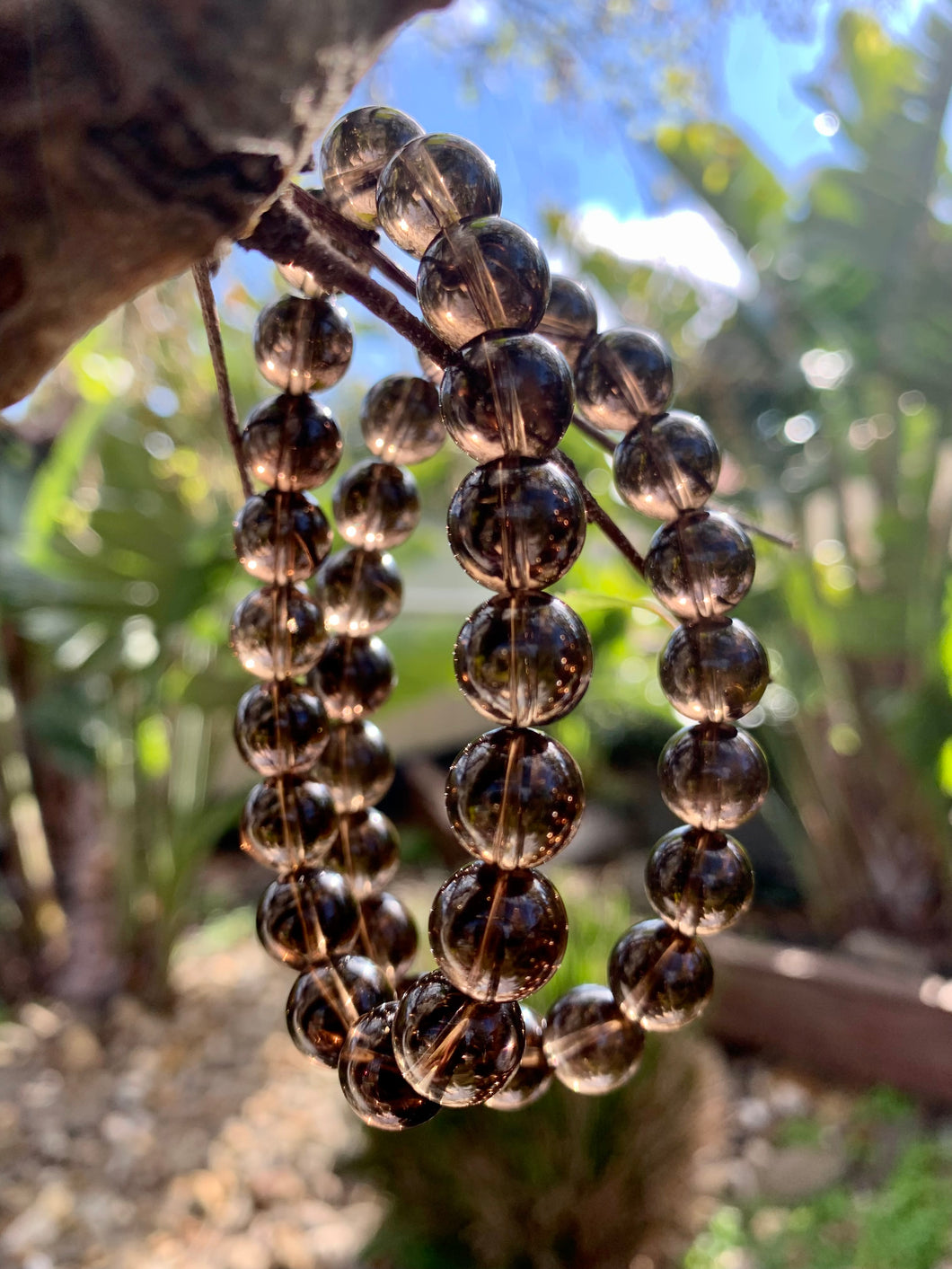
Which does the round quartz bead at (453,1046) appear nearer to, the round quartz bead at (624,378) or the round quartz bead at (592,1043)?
the round quartz bead at (592,1043)

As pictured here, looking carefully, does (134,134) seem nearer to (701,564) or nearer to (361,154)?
(361,154)

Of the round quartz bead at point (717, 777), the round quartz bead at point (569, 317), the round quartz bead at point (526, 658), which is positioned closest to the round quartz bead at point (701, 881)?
the round quartz bead at point (717, 777)

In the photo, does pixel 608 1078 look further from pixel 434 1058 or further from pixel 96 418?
pixel 96 418

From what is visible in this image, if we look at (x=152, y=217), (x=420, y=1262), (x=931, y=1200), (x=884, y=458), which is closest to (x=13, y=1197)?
(x=420, y=1262)

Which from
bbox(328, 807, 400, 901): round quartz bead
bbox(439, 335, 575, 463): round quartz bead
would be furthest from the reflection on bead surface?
bbox(328, 807, 400, 901): round quartz bead

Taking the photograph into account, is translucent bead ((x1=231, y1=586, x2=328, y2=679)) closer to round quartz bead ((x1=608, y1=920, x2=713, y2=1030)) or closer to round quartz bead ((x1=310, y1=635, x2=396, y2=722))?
round quartz bead ((x1=310, y1=635, x2=396, y2=722))

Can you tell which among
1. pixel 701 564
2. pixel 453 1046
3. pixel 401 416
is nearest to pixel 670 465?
pixel 701 564
